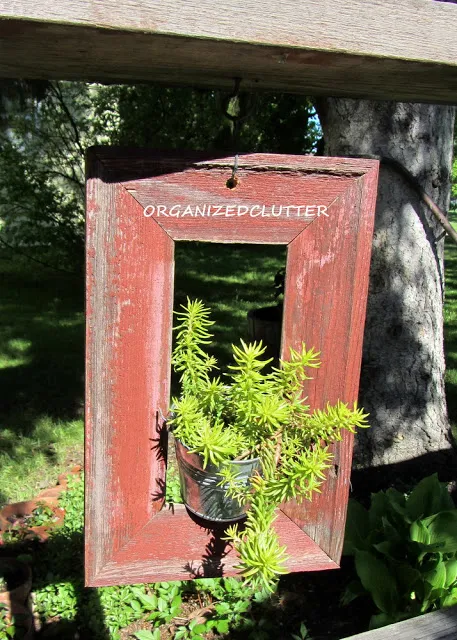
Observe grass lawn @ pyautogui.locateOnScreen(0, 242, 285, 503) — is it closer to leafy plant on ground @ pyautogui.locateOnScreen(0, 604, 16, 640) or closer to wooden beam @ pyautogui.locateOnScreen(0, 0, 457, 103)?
leafy plant on ground @ pyautogui.locateOnScreen(0, 604, 16, 640)

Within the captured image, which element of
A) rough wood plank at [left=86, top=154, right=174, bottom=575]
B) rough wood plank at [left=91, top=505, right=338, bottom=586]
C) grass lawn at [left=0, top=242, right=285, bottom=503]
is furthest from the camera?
grass lawn at [left=0, top=242, right=285, bottom=503]

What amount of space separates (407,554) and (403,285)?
141 centimetres

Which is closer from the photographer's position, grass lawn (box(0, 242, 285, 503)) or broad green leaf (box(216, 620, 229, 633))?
broad green leaf (box(216, 620, 229, 633))

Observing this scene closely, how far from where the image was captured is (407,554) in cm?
286

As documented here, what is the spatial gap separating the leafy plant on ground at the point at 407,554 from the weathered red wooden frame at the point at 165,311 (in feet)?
4.36

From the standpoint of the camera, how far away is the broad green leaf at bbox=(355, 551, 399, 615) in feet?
8.86

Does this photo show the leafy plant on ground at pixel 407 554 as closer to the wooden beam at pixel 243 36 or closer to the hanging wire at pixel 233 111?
the hanging wire at pixel 233 111

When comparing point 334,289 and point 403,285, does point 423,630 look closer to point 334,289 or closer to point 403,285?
point 334,289

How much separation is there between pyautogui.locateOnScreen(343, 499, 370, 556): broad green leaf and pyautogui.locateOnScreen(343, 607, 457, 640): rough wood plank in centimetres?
152

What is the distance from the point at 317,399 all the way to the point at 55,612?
205 centimetres

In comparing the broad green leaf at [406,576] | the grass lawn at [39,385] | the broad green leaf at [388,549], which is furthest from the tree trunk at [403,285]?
the grass lawn at [39,385]

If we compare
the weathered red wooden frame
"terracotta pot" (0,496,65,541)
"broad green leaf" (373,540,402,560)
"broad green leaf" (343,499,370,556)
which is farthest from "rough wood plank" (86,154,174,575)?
"terracotta pot" (0,496,65,541)

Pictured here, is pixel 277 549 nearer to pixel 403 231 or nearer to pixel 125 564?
pixel 125 564

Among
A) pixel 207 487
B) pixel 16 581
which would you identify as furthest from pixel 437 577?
pixel 16 581
